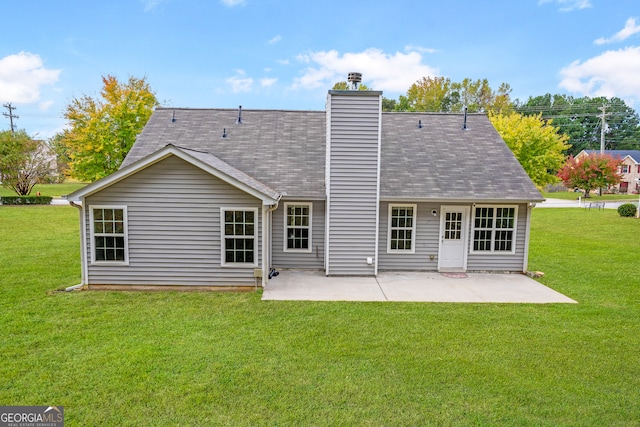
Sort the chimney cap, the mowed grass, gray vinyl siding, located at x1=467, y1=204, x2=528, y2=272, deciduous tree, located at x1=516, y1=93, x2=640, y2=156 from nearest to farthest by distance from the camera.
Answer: the mowed grass, the chimney cap, gray vinyl siding, located at x1=467, y1=204, x2=528, y2=272, deciduous tree, located at x1=516, y1=93, x2=640, y2=156

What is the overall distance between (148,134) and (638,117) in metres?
89.2

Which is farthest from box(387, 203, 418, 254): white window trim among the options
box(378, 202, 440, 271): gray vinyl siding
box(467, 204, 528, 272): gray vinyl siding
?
→ box(467, 204, 528, 272): gray vinyl siding

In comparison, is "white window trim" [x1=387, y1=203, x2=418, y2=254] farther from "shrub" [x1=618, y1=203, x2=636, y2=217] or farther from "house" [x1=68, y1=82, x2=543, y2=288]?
"shrub" [x1=618, y1=203, x2=636, y2=217]

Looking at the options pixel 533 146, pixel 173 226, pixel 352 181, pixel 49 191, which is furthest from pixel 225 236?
pixel 49 191

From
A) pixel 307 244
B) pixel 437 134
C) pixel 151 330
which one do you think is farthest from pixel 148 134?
pixel 437 134

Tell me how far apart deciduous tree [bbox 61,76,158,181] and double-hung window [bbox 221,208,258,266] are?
47.1 feet

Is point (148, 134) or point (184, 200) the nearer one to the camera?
point (184, 200)

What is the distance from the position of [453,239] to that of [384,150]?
3581mm

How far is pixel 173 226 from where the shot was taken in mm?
Result: 9133

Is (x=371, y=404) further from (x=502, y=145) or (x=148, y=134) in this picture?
(x=148, y=134)

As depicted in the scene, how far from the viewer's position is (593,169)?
121 feet

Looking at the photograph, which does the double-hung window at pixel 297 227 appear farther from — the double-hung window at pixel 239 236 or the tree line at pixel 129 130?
the tree line at pixel 129 130

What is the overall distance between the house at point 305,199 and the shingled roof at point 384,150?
0.16ft

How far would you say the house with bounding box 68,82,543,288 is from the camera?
9047 mm
